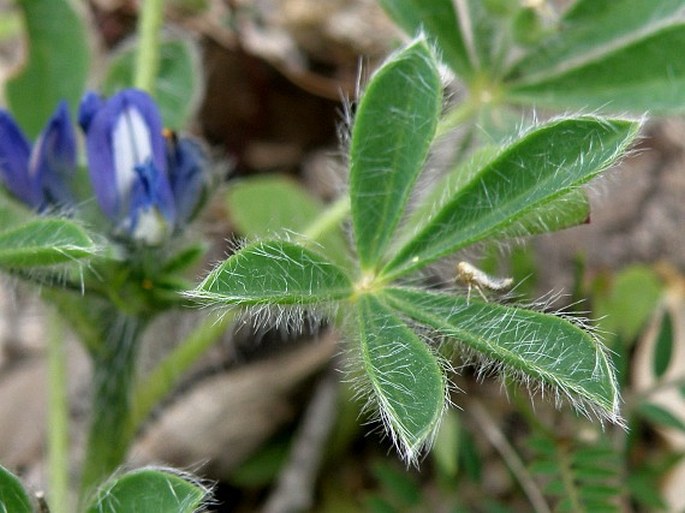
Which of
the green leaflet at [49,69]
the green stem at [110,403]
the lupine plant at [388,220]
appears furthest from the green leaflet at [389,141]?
the green leaflet at [49,69]

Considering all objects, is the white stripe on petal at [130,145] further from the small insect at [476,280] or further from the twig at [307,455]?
the twig at [307,455]

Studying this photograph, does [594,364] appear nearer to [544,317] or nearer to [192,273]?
[544,317]

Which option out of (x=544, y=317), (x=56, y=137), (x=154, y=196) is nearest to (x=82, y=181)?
(x=56, y=137)

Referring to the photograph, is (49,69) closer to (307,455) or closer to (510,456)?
(307,455)

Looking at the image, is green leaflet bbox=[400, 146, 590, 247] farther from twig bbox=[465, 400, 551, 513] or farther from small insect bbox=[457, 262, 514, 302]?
twig bbox=[465, 400, 551, 513]

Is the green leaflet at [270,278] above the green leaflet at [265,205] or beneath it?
above

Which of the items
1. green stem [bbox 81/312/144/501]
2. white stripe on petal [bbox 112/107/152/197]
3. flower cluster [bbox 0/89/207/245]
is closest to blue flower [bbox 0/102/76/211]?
flower cluster [bbox 0/89/207/245]

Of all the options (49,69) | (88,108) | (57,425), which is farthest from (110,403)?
(49,69)
